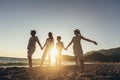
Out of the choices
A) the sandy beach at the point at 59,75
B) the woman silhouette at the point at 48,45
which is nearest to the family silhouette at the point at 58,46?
the woman silhouette at the point at 48,45

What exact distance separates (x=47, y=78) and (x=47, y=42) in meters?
5.73

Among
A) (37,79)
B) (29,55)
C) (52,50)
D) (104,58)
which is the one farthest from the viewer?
(104,58)

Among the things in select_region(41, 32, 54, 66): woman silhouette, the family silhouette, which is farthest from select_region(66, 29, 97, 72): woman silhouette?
select_region(41, 32, 54, 66): woman silhouette

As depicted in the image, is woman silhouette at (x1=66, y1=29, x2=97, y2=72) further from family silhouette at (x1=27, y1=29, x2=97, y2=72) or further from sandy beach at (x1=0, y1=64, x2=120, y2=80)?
sandy beach at (x1=0, y1=64, x2=120, y2=80)

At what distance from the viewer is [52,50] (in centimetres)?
2058

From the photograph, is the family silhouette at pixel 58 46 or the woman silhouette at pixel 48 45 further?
the woman silhouette at pixel 48 45

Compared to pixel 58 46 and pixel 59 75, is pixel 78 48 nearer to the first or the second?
pixel 59 75

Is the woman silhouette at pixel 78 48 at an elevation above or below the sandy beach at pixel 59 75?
above

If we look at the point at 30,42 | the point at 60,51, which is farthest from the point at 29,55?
the point at 60,51

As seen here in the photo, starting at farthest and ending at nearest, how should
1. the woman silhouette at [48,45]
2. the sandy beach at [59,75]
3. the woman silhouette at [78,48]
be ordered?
the woman silhouette at [48,45], the woman silhouette at [78,48], the sandy beach at [59,75]

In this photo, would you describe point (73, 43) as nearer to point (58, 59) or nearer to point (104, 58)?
point (58, 59)

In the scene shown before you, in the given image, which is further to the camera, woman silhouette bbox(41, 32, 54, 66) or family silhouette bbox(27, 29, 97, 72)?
woman silhouette bbox(41, 32, 54, 66)

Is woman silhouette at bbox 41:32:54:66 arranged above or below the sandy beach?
above

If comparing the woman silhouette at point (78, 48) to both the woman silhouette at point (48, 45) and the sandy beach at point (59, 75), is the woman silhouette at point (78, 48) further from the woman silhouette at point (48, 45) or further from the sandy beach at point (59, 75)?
the woman silhouette at point (48, 45)
